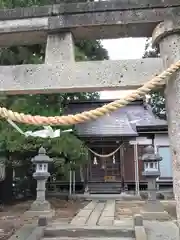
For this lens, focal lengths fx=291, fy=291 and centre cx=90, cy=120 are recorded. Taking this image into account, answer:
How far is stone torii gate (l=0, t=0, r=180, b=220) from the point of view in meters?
2.85

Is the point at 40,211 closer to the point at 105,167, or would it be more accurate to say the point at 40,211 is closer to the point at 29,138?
the point at 29,138

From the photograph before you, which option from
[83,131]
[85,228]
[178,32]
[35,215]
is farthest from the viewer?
[83,131]

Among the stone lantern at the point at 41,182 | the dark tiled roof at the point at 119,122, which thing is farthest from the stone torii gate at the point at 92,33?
the dark tiled roof at the point at 119,122

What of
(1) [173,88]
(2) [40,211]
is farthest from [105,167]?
(1) [173,88]

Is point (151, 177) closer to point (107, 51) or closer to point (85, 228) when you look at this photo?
point (85, 228)

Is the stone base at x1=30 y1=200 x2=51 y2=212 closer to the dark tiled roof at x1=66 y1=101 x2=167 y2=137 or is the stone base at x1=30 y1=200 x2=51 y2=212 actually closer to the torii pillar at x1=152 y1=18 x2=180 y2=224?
the dark tiled roof at x1=66 y1=101 x2=167 y2=137

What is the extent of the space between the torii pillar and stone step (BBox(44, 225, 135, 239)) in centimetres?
308

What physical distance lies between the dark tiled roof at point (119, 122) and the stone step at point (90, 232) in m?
8.16

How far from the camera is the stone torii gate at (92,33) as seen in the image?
2.85 m

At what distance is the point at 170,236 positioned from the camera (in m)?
5.20

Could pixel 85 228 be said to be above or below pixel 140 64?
below

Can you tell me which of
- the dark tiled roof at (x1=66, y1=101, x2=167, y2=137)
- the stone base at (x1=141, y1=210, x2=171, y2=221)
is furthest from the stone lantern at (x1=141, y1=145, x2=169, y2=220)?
the dark tiled roof at (x1=66, y1=101, x2=167, y2=137)

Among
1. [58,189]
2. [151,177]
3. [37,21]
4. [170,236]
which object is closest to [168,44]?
[37,21]

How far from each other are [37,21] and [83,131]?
11.4m
